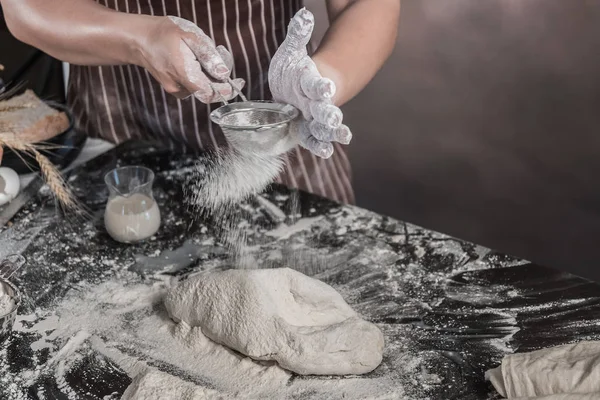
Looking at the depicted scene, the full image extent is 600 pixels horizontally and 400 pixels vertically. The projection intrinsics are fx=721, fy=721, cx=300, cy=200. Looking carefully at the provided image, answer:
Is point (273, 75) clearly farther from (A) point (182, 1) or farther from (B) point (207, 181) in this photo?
(A) point (182, 1)

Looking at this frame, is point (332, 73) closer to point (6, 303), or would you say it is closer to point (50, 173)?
point (50, 173)

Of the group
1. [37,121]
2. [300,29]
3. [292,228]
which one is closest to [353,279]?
[292,228]

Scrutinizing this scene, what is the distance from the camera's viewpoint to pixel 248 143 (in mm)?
1639

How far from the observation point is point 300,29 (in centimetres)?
156

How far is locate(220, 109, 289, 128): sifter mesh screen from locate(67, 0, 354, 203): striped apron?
0.43 m

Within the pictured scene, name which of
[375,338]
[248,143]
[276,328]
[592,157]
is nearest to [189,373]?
[276,328]

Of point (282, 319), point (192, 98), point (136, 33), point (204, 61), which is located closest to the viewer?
point (282, 319)

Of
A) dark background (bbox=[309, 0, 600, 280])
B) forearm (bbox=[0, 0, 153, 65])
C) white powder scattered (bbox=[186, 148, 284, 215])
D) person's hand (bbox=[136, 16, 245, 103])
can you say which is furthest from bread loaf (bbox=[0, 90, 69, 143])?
dark background (bbox=[309, 0, 600, 280])

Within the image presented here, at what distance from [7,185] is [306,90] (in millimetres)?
1022

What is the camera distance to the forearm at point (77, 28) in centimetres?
181

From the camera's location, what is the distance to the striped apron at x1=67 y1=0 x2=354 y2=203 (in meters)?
2.15

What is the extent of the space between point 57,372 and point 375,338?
0.67 meters

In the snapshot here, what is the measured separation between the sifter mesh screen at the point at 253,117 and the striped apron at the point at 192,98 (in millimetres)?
428

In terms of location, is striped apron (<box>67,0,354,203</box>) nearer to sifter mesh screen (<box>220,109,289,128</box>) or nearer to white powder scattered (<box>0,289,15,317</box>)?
sifter mesh screen (<box>220,109,289,128</box>)
